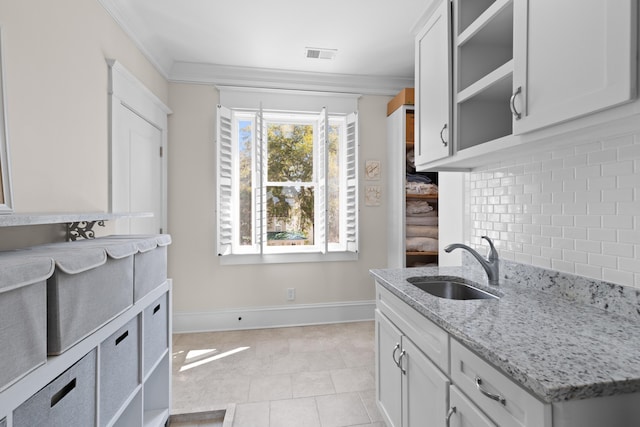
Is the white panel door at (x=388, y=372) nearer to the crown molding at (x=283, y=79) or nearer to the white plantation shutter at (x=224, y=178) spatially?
the white plantation shutter at (x=224, y=178)

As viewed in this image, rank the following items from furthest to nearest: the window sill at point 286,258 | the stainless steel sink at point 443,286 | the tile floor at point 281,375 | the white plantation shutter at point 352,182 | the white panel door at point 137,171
Result: the white plantation shutter at point 352,182 → the window sill at point 286,258 → the white panel door at point 137,171 → the tile floor at point 281,375 → the stainless steel sink at point 443,286

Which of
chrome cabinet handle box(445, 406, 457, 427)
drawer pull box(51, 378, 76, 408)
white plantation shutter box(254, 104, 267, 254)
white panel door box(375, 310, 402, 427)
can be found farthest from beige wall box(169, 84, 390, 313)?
chrome cabinet handle box(445, 406, 457, 427)

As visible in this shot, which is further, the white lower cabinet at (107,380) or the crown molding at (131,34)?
the crown molding at (131,34)

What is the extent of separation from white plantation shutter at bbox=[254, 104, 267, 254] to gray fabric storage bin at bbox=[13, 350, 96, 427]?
85.8 inches

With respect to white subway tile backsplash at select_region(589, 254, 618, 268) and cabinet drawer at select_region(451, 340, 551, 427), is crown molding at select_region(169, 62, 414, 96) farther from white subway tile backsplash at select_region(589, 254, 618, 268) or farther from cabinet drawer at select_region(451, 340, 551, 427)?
cabinet drawer at select_region(451, 340, 551, 427)

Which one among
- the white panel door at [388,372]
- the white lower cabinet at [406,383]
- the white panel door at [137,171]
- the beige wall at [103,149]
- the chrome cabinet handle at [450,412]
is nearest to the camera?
the chrome cabinet handle at [450,412]

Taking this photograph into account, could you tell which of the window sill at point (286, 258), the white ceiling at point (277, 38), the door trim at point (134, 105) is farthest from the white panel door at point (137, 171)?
the window sill at point (286, 258)

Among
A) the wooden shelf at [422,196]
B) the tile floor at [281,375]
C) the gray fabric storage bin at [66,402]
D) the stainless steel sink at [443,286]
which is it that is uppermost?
the wooden shelf at [422,196]

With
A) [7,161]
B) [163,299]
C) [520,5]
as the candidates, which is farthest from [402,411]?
[7,161]

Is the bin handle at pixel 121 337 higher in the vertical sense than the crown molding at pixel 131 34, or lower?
lower

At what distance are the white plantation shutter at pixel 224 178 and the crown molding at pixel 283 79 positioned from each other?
36 cm

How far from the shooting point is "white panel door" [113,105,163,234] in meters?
2.20

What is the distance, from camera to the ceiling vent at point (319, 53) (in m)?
2.81

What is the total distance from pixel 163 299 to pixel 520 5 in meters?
2.17
